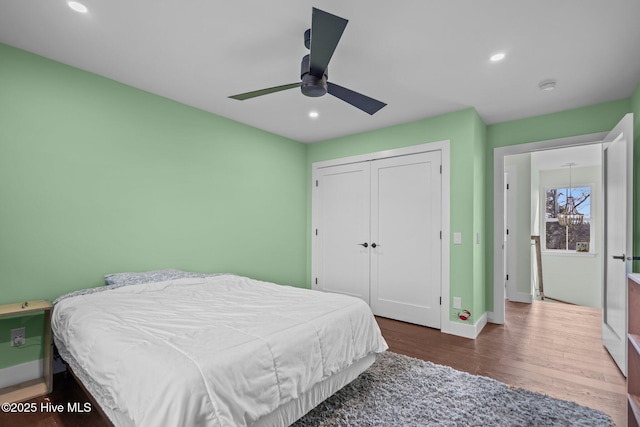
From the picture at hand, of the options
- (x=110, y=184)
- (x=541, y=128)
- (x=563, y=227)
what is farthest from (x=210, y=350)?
(x=563, y=227)

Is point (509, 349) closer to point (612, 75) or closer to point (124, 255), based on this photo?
point (612, 75)

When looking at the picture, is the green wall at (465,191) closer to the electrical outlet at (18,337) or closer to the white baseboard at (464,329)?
the white baseboard at (464,329)

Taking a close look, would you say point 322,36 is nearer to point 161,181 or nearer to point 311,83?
point 311,83

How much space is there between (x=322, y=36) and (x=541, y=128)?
10.3 ft

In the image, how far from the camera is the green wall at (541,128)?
3.15 meters

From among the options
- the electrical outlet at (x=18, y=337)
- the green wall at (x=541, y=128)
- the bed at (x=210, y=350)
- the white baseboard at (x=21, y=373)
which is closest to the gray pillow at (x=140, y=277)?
the bed at (x=210, y=350)

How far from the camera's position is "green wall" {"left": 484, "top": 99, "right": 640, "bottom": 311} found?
124 inches

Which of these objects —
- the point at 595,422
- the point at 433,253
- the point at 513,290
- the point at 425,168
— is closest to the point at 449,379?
the point at 595,422

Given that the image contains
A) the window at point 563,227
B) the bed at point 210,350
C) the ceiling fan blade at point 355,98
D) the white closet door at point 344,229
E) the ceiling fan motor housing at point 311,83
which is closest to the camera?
the bed at point 210,350

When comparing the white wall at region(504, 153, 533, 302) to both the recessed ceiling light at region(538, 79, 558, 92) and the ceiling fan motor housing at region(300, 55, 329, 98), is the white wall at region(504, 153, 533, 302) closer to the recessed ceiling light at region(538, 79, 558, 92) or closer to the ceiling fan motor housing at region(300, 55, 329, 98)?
the recessed ceiling light at region(538, 79, 558, 92)

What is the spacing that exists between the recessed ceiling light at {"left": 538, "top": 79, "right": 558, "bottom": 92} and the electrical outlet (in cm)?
467

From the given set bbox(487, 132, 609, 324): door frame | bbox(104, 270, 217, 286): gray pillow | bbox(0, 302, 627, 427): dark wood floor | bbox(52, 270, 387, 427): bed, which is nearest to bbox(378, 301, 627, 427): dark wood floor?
bbox(0, 302, 627, 427): dark wood floor

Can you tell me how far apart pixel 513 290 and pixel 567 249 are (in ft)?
8.20

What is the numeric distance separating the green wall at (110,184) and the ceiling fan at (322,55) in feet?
4.41
